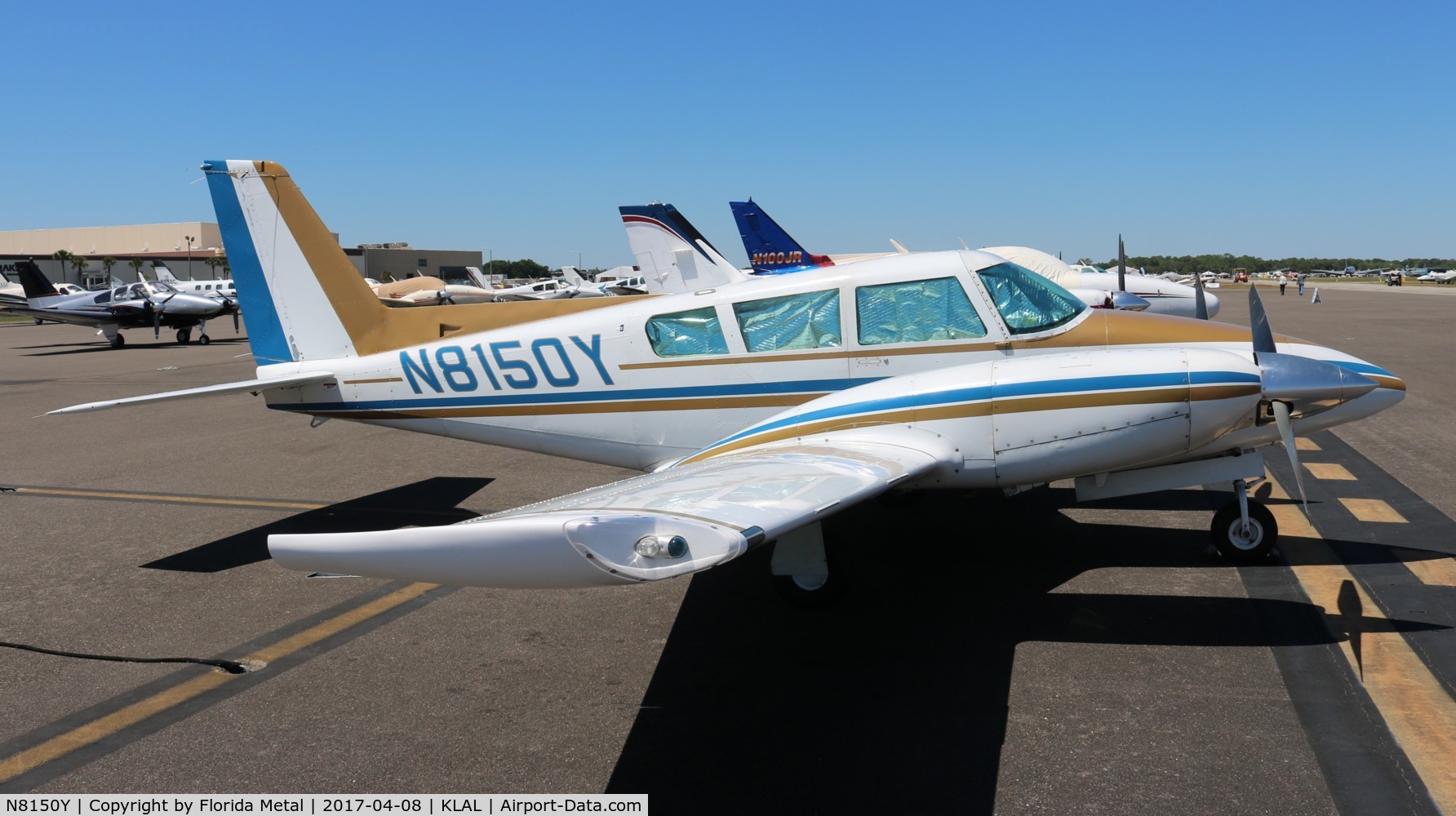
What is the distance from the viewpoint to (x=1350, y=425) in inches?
520

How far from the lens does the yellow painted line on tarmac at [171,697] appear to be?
15.1 ft

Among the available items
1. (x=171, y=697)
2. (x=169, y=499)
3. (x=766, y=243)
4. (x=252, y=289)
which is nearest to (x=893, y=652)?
(x=171, y=697)

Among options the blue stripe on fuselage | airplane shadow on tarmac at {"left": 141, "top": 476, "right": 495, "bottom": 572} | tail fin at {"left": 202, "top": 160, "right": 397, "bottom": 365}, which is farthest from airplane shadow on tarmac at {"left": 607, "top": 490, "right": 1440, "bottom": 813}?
the blue stripe on fuselage

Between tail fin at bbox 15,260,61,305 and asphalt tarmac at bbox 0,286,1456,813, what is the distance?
30254mm

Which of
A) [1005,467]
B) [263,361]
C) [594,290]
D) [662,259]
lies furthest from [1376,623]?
[594,290]

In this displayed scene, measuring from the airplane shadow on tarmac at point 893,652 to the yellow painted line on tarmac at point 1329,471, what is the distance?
3.40m

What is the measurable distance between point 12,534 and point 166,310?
2931 cm

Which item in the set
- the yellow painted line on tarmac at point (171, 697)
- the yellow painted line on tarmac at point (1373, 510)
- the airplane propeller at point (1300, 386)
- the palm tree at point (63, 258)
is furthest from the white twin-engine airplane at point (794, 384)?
the palm tree at point (63, 258)

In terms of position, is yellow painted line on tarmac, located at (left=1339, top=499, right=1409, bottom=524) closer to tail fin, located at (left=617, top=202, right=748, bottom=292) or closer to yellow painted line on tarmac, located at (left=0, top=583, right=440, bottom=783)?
yellow painted line on tarmac, located at (left=0, top=583, right=440, bottom=783)

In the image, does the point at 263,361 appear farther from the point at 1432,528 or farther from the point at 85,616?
the point at 1432,528

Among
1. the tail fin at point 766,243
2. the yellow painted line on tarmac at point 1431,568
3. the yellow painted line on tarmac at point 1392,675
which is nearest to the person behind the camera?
the yellow painted line on tarmac at point 1392,675

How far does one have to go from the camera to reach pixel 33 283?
3431cm

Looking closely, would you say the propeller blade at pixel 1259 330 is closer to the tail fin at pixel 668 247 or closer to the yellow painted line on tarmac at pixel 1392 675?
the yellow painted line on tarmac at pixel 1392 675
